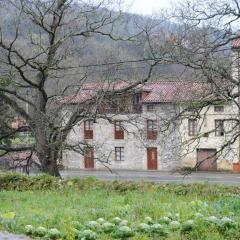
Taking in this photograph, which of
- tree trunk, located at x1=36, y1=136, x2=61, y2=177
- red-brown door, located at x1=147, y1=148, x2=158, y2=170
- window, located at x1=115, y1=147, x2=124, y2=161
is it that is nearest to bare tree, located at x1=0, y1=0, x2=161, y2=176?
tree trunk, located at x1=36, y1=136, x2=61, y2=177

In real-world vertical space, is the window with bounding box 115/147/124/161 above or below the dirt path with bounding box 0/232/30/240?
above

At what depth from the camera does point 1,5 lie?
23312 millimetres

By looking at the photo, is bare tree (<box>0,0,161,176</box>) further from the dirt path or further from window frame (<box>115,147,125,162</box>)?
window frame (<box>115,147,125,162</box>)

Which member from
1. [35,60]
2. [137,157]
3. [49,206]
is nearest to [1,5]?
[35,60]

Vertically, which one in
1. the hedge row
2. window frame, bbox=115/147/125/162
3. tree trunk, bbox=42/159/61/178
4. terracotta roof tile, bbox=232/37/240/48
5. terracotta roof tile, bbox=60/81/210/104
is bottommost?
the hedge row

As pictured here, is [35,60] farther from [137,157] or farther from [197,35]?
[137,157]

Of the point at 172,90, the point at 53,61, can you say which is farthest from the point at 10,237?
the point at 172,90

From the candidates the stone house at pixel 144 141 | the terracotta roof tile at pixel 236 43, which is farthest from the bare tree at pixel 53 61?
the terracotta roof tile at pixel 236 43

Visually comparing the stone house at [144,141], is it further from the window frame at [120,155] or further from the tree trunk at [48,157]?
the tree trunk at [48,157]

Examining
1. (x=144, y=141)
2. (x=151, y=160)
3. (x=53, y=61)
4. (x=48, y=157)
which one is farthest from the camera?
(x=151, y=160)

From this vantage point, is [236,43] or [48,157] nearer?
[236,43]

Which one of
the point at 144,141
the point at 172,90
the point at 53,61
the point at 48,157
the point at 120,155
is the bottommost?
the point at 48,157

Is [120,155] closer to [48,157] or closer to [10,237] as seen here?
[48,157]

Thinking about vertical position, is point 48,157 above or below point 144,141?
below
